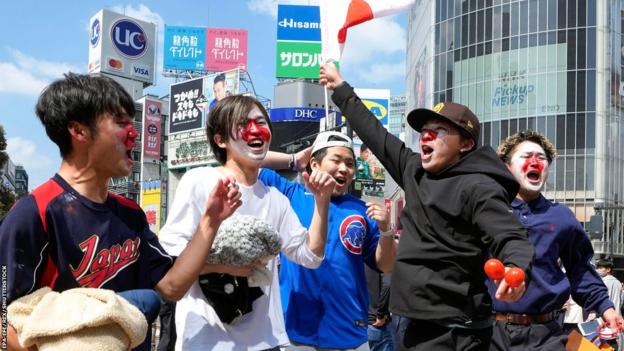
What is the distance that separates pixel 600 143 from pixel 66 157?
45067 millimetres

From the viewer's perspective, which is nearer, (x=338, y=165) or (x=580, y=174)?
(x=338, y=165)

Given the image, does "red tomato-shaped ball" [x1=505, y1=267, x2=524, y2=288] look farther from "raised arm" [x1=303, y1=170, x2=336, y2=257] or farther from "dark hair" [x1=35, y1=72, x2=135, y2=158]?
"dark hair" [x1=35, y1=72, x2=135, y2=158]

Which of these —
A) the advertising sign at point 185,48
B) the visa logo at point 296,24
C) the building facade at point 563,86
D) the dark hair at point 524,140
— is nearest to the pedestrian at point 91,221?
the dark hair at point 524,140

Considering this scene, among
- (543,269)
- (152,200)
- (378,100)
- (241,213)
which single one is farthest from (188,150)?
(241,213)

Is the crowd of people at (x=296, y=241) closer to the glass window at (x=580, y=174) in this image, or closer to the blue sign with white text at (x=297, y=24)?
the glass window at (x=580, y=174)

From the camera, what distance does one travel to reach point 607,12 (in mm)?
43281

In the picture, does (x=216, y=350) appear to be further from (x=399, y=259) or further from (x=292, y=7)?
(x=292, y=7)

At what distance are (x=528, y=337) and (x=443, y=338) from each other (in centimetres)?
136

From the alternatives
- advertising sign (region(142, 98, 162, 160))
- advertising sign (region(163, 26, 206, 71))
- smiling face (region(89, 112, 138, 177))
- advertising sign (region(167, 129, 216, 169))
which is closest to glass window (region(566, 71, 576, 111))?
advertising sign (region(167, 129, 216, 169))

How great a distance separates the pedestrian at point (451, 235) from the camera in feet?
10.1

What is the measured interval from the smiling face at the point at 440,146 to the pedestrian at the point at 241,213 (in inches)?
22.2

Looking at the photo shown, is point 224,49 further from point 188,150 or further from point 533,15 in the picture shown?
point 533,15

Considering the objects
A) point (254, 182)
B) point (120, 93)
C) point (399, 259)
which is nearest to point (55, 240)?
point (120, 93)

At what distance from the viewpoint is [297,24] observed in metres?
52.6
